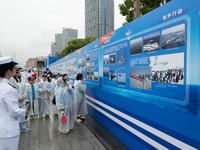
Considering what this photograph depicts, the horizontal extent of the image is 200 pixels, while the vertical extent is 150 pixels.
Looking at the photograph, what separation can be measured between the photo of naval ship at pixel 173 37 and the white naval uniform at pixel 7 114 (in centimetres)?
224

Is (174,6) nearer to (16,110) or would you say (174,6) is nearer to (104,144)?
(16,110)

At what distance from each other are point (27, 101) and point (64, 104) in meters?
1.34

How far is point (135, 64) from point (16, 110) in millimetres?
2152

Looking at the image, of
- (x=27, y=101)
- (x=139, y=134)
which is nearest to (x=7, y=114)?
(x=139, y=134)

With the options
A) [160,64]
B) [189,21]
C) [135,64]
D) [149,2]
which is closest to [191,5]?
[189,21]

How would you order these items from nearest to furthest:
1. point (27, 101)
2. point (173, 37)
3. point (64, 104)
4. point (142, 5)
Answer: point (173, 37)
point (64, 104)
point (27, 101)
point (142, 5)

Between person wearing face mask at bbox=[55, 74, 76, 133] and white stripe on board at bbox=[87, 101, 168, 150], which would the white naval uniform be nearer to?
person wearing face mask at bbox=[55, 74, 76, 133]

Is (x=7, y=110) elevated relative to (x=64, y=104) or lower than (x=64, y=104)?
elevated

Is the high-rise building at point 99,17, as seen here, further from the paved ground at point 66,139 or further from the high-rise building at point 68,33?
the paved ground at point 66,139

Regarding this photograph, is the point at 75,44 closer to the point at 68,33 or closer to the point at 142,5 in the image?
the point at 142,5

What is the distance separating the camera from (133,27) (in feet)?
9.42

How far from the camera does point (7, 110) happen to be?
5.65ft

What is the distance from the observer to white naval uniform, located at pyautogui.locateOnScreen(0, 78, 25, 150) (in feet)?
5.50

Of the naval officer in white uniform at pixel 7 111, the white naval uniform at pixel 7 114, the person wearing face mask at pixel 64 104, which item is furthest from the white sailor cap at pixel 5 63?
the person wearing face mask at pixel 64 104
